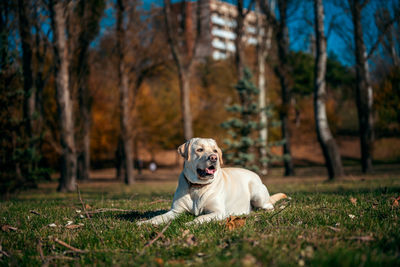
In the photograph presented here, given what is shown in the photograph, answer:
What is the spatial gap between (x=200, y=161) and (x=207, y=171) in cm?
17

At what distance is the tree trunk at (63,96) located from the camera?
13109mm


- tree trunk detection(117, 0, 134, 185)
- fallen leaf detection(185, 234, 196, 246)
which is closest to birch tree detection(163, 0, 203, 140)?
tree trunk detection(117, 0, 134, 185)

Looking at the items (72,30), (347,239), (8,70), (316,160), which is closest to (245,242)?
(347,239)

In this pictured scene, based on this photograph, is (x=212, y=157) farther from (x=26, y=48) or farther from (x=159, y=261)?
(x=26, y=48)

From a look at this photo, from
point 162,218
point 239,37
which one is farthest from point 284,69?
point 162,218

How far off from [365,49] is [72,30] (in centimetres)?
1517

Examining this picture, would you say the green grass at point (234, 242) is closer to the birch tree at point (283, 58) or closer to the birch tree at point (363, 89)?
the birch tree at point (363, 89)

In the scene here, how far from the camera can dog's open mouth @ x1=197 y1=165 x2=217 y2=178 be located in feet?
14.8

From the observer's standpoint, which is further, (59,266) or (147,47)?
(147,47)

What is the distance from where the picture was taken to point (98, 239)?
347 cm

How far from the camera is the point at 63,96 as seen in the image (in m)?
13.3

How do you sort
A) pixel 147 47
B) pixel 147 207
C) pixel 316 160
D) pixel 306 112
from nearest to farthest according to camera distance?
1. pixel 147 207
2. pixel 147 47
3. pixel 316 160
4. pixel 306 112

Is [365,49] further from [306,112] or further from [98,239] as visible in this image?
[306,112]

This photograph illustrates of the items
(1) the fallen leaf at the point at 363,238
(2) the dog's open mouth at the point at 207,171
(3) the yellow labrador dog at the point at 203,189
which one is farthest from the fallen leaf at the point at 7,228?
(1) the fallen leaf at the point at 363,238
